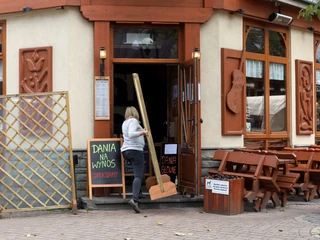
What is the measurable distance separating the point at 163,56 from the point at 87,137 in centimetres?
208

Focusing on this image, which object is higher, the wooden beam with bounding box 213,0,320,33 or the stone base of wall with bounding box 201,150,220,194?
the wooden beam with bounding box 213,0,320,33

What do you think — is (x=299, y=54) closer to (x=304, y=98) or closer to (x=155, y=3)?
(x=304, y=98)

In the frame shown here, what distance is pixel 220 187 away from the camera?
8.57 metres

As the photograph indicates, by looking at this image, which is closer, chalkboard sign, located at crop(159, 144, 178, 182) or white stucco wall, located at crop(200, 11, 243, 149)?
white stucco wall, located at crop(200, 11, 243, 149)

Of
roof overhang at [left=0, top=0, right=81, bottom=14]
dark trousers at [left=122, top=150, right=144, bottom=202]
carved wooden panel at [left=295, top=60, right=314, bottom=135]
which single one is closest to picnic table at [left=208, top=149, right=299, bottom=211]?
dark trousers at [left=122, top=150, right=144, bottom=202]

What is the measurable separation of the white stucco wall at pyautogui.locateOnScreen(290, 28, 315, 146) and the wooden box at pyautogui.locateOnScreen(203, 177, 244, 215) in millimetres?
3335

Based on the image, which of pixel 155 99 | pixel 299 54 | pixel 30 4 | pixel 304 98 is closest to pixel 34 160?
pixel 30 4

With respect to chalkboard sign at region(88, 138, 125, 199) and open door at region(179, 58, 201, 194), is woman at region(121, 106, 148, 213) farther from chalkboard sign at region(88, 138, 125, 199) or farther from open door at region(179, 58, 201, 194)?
open door at region(179, 58, 201, 194)

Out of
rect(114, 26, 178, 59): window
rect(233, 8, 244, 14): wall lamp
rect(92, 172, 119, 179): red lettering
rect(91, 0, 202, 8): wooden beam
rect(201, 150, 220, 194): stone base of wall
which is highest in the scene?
rect(91, 0, 202, 8): wooden beam

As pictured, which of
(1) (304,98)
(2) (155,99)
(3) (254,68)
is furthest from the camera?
(2) (155,99)

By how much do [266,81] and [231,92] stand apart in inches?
54.1

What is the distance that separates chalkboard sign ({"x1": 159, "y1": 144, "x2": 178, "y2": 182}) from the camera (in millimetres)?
10352

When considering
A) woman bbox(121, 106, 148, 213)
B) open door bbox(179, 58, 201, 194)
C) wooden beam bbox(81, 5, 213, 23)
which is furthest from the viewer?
wooden beam bbox(81, 5, 213, 23)

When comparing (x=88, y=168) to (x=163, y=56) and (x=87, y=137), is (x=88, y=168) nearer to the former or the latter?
(x=87, y=137)
